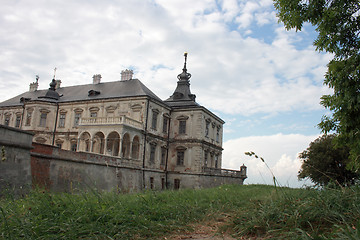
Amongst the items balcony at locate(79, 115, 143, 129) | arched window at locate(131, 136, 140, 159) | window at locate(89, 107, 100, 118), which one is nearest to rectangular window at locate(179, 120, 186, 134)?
arched window at locate(131, 136, 140, 159)

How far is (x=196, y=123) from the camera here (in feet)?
111

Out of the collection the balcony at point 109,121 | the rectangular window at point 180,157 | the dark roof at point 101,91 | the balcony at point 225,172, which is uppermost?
the dark roof at point 101,91

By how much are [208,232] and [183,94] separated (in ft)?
109

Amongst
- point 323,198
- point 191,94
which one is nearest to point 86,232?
point 323,198

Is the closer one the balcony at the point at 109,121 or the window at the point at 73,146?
the balcony at the point at 109,121

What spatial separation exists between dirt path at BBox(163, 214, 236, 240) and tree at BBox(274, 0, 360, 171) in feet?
16.3

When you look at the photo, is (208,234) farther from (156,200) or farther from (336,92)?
(336,92)

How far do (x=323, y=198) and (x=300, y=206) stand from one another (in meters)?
0.47

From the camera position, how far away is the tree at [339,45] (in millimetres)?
8078

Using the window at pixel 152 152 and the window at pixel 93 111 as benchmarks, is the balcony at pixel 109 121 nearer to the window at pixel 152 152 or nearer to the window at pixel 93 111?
the window at pixel 152 152

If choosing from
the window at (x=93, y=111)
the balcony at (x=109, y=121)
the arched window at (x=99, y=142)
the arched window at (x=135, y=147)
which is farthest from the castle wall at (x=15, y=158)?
the window at (x=93, y=111)

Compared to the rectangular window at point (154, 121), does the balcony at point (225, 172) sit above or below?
below

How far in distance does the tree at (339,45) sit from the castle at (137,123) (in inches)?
851

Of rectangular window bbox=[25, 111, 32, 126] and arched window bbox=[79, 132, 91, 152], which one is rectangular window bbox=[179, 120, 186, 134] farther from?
rectangular window bbox=[25, 111, 32, 126]
